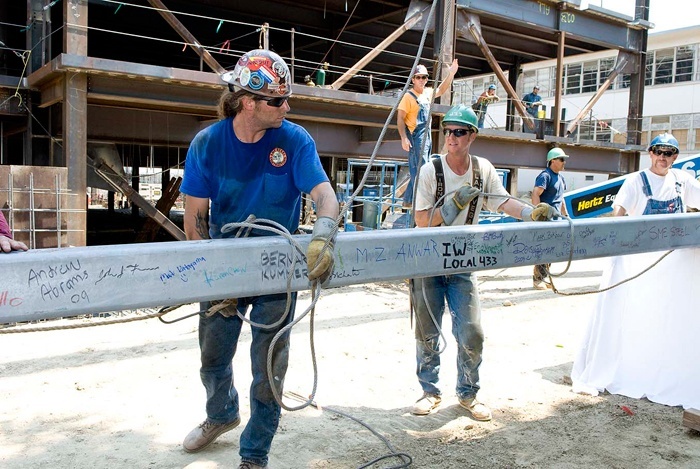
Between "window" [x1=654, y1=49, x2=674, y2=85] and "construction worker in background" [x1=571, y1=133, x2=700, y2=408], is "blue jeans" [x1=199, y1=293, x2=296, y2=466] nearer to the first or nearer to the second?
"construction worker in background" [x1=571, y1=133, x2=700, y2=408]

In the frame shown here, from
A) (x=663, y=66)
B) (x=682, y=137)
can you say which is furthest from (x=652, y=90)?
(x=682, y=137)

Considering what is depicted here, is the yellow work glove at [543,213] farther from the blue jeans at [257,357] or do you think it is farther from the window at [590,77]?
the window at [590,77]

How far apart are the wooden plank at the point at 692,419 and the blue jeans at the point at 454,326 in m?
1.40

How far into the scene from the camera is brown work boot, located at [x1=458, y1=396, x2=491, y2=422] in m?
4.21

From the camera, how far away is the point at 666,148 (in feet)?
16.4

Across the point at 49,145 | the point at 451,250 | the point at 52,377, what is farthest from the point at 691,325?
the point at 49,145

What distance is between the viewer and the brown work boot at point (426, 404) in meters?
4.27

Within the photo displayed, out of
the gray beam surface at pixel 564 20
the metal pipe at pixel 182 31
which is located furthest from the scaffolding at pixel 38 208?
the gray beam surface at pixel 564 20

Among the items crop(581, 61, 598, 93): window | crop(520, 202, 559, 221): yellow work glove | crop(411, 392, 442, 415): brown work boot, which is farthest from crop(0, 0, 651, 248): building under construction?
crop(581, 61, 598, 93): window

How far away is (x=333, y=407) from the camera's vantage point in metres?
4.39

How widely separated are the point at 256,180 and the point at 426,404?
2150mm

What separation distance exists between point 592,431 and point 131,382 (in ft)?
11.4

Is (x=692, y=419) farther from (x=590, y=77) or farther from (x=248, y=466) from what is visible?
(x=590, y=77)

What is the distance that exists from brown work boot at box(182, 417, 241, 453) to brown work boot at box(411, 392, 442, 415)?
1.39 m
